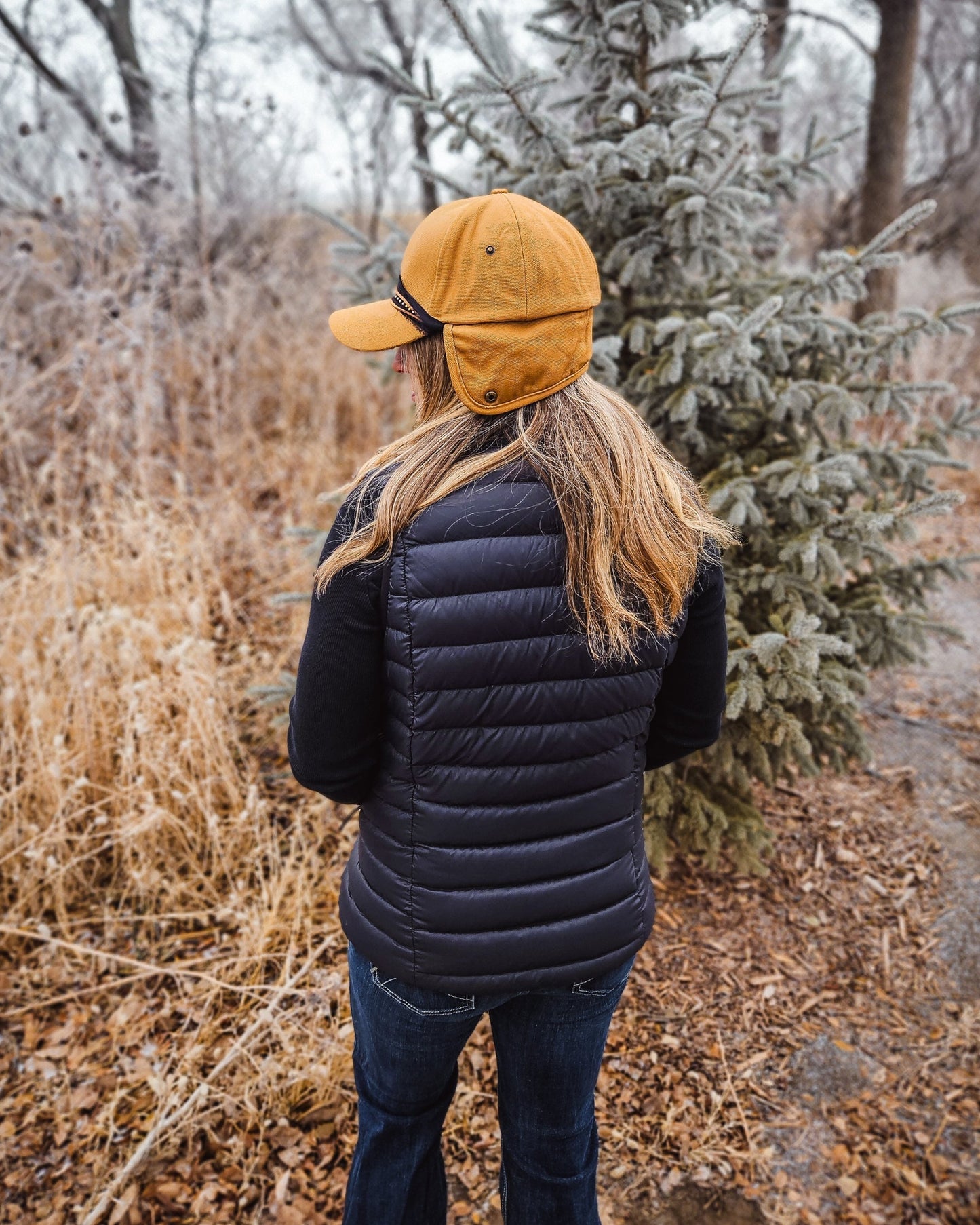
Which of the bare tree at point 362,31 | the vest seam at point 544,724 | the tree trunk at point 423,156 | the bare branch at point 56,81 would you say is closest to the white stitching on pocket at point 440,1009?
the vest seam at point 544,724

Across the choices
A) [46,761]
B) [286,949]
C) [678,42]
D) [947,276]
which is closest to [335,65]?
[678,42]

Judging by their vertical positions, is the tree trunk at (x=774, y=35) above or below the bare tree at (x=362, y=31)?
below

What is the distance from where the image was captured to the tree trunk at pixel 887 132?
4.93 metres

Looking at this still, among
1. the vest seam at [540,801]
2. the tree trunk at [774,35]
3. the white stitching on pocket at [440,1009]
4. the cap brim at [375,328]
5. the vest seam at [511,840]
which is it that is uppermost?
the tree trunk at [774,35]

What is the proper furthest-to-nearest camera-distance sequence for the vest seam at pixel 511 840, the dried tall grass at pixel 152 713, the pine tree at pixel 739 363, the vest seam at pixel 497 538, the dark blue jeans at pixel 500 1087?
1. the dried tall grass at pixel 152 713
2. the pine tree at pixel 739 363
3. the dark blue jeans at pixel 500 1087
4. the vest seam at pixel 511 840
5. the vest seam at pixel 497 538

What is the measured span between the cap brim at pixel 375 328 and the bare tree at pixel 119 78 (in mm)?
6762

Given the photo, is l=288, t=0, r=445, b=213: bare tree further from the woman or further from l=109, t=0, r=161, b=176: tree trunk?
the woman

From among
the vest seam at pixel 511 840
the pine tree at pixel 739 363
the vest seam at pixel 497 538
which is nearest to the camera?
the vest seam at pixel 497 538

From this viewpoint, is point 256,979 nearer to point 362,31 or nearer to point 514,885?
point 514,885

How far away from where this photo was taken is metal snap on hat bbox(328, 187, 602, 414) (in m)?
1.11

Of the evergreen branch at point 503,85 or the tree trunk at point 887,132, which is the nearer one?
the evergreen branch at point 503,85

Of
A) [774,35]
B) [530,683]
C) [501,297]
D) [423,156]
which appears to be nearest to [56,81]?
[423,156]

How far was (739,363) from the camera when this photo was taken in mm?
2346

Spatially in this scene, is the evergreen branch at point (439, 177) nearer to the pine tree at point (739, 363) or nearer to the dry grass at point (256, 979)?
the pine tree at point (739, 363)
